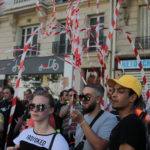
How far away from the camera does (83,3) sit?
17656 mm

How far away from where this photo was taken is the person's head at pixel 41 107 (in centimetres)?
314

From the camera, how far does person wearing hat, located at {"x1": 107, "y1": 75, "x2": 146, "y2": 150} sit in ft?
9.11

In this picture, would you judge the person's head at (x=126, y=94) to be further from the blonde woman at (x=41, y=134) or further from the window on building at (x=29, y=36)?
the window on building at (x=29, y=36)

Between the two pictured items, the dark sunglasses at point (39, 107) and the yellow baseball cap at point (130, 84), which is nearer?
the dark sunglasses at point (39, 107)

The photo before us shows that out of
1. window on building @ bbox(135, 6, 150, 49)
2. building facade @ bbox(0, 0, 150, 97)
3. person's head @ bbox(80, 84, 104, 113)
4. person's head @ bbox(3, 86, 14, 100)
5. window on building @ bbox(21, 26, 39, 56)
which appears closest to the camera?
person's head @ bbox(80, 84, 104, 113)

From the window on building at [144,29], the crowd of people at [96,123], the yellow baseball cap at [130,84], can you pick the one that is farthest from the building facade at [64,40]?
the yellow baseball cap at [130,84]

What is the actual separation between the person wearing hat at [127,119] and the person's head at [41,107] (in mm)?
530

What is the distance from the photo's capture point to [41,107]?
3.16m

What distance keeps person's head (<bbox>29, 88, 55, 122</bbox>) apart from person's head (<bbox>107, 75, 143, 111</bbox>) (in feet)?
1.73

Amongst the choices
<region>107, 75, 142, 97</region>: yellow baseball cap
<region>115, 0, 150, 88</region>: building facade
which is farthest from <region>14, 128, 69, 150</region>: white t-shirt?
<region>115, 0, 150, 88</region>: building facade

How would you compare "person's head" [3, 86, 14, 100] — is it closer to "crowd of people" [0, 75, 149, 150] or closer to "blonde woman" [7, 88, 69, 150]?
"crowd of people" [0, 75, 149, 150]

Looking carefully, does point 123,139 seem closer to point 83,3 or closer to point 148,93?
point 148,93

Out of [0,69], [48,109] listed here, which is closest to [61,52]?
[0,69]

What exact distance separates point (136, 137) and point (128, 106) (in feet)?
1.58
